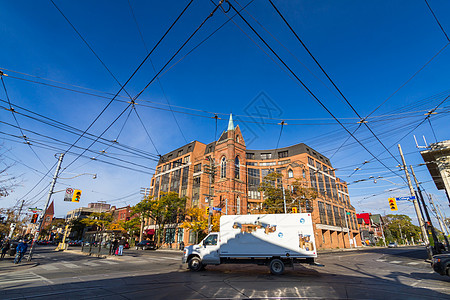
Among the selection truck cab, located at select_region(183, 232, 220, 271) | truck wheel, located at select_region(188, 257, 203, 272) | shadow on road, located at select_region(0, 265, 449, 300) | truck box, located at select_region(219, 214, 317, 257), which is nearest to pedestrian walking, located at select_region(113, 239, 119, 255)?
truck cab, located at select_region(183, 232, 220, 271)

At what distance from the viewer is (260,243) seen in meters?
12.3

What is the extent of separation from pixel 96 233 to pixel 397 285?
25.5m

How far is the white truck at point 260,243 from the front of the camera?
11.9m

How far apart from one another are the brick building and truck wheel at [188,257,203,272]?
27.9 metres

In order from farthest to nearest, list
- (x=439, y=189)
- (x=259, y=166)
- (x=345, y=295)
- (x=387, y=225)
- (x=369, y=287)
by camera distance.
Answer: (x=387, y=225) → (x=259, y=166) → (x=439, y=189) → (x=369, y=287) → (x=345, y=295)

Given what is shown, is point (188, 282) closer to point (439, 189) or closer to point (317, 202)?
point (439, 189)

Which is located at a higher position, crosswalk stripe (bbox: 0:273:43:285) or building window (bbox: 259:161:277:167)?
building window (bbox: 259:161:277:167)

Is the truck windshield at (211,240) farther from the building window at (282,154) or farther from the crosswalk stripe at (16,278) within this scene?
the building window at (282,154)

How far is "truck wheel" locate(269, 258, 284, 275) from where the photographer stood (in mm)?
11555

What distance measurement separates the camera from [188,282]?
30.1 ft

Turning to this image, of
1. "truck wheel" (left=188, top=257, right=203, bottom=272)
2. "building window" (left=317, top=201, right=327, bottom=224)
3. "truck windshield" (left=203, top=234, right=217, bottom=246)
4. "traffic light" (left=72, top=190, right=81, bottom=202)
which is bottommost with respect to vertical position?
"truck wheel" (left=188, top=257, right=203, bottom=272)

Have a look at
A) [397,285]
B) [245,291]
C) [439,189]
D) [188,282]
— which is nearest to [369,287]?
[397,285]

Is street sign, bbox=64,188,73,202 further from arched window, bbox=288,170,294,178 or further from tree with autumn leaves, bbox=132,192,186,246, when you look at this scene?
arched window, bbox=288,170,294,178

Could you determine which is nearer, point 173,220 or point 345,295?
point 345,295
